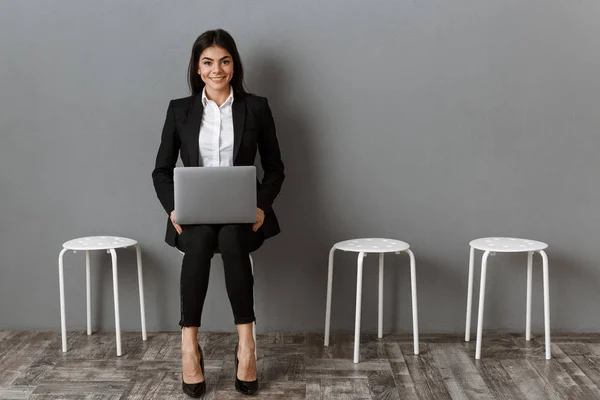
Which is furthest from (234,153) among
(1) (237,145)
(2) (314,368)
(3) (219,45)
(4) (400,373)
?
(4) (400,373)

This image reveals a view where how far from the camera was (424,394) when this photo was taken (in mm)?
2723

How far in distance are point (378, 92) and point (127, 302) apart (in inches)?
58.2

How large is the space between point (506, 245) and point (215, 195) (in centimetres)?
122

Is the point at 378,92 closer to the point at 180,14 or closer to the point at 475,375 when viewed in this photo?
the point at 180,14

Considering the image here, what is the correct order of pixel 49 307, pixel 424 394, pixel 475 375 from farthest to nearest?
pixel 49 307 < pixel 475 375 < pixel 424 394

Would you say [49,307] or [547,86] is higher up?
[547,86]

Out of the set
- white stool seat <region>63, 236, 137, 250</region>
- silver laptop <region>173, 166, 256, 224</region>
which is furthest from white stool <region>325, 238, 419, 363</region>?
white stool seat <region>63, 236, 137, 250</region>

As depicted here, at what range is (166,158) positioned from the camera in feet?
10.2

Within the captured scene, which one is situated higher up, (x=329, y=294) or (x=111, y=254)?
(x=111, y=254)

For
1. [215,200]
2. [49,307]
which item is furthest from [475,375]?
[49,307]

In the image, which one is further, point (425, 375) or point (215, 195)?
point (425, 375)

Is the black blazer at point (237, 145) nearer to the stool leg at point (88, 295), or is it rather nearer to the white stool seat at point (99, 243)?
the white stool seat at point (99, 243)

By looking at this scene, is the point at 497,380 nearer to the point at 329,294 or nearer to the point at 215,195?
the point at 329,294

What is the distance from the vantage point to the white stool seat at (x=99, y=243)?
10.2ft
